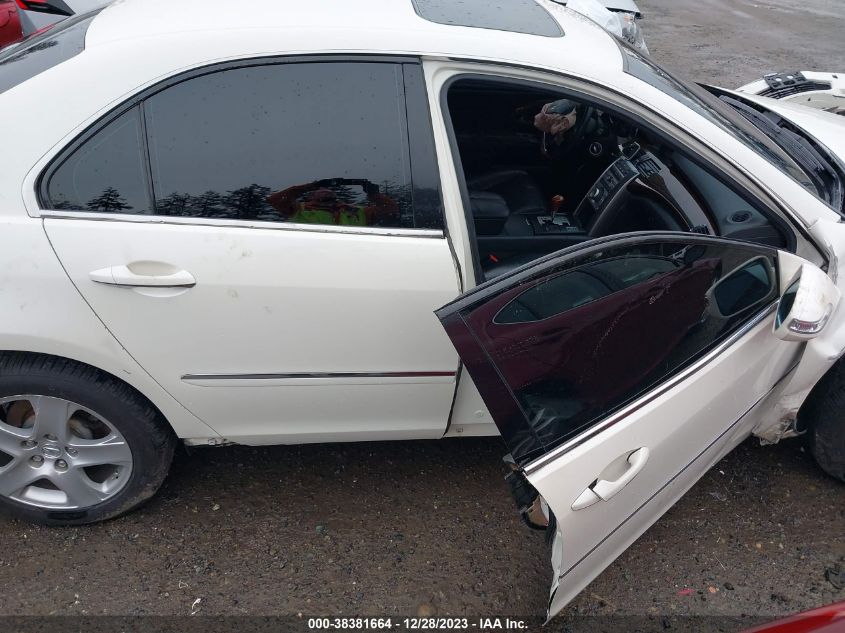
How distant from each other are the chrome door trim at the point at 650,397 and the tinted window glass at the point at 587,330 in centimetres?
2

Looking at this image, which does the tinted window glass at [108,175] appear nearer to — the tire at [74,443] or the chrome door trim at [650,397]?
the tire at [74,443]

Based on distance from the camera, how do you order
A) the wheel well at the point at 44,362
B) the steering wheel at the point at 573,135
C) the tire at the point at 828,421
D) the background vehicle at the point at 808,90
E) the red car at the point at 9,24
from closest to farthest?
1. the wheel well at the point at 44,362
2. the tire at the point at 828,421
3. the steering wheel at the point at 573,135
4. the background vehicle at the point at 808,90
5. the red car at the point at 9,24

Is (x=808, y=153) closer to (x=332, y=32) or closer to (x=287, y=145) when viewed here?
(x=332, y=32)

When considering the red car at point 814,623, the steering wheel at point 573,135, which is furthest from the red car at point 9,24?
the red car at point 814,623

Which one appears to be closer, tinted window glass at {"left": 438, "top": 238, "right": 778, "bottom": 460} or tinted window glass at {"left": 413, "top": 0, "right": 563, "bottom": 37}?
tinted window glass at {"left": 438, "top": 238, "right": 778, "bottom": 460}

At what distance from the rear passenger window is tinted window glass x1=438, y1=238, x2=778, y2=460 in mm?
496

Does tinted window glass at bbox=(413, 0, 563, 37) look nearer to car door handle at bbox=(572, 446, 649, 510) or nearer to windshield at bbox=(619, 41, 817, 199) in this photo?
windshield at bbox=(619, 41, 817, 199)

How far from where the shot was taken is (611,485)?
1.84m

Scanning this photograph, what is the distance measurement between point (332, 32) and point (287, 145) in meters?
0.35

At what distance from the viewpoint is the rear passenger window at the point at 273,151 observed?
75.9 inches

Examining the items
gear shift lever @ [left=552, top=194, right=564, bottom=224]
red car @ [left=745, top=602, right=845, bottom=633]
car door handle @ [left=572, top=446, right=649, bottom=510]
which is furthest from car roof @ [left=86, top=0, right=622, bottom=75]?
red car @ [left=745, top=602, right=845, bottom=633]

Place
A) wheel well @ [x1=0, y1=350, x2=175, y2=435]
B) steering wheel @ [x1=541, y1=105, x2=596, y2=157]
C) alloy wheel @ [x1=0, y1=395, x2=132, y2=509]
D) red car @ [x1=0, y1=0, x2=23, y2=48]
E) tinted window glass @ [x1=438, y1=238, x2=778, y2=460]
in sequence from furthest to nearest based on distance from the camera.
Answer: red car @ [x1=0, y1=0, x2=23, y2=48]
steering wheel @ [x1=541, y1=105, x2=596, y2=157]
alloy wheel @ [x1=0, y1=395, x2=132, y2=509]
wheel well @ [x1=0, y1=350, x2=175, y2=435]
tinted window glass @ [x1=438, y1=238, x2=778, y2=460]

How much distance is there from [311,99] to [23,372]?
1.16 metres

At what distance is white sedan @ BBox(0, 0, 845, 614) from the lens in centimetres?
182
